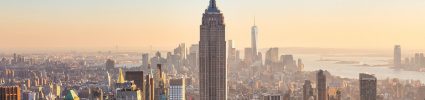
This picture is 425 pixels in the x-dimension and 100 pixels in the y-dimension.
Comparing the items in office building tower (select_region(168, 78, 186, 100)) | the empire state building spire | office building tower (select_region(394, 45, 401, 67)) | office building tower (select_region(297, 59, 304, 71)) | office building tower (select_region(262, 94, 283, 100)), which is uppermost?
the empire state building spire

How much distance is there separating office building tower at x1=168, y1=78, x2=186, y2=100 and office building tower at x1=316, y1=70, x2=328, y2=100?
4.50 meters

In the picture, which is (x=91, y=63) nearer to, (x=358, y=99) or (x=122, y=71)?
(x=122, y=71)

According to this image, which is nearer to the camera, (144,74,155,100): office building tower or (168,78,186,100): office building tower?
(144,74,155,100): office building tower

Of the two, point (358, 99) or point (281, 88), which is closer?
point (358, 99)

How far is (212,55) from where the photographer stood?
2316 centimetres

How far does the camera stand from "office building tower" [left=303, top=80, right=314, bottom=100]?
23.6 metres

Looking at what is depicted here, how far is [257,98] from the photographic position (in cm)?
2408

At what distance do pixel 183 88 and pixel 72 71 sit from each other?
12.2 feet

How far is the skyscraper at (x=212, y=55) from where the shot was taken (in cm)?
2281

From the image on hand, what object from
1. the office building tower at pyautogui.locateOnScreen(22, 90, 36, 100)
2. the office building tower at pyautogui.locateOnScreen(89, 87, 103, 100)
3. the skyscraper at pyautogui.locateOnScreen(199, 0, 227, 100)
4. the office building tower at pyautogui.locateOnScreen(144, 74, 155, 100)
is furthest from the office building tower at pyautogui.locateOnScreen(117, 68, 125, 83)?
the skyscraper at pyautogui.locateOnScreen(199, 0, 227, 100)

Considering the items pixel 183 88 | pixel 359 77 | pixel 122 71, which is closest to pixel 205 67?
pixel 183 88

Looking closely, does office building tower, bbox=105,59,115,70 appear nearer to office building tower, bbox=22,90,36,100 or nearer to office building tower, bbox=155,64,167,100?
office building tower, bbox=155,64,167,100

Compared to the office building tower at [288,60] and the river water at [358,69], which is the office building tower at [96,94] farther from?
the office building tower at [288,60]

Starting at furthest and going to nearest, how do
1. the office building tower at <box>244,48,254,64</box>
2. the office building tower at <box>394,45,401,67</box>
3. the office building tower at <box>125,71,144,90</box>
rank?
1. the office building tower at <box>244,48,254,64</box>
2. the office building tower at <box>125,71,144,90</box>
3. the office building tower at <box>394,45,401,67</box>
